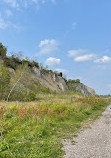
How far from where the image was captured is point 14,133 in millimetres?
5480

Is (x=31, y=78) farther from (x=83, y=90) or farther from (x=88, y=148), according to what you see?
(x=83, y=90)

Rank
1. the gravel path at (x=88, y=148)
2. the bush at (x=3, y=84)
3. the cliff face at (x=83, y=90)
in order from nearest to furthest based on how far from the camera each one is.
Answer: the gravel path at (x=88, y=148) < the bush at (x=3, y=84) < the cliff face at (x=83, y=90)

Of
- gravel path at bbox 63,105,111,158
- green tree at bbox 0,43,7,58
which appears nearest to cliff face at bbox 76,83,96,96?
green tree at bbox 0,43,7,58

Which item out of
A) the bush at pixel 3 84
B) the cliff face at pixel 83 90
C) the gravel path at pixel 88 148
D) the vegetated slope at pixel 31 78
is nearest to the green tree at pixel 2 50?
the vegetated slope at pixel 31 78

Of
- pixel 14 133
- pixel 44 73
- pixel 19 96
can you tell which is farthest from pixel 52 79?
pixel 14 133

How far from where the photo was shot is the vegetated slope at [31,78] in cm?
2156

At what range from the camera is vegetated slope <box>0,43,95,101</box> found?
21562 mm

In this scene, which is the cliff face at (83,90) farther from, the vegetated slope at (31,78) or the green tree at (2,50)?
the green tree at (2,50)

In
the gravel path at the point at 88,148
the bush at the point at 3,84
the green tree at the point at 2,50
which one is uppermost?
the green tree at the point at 2,50

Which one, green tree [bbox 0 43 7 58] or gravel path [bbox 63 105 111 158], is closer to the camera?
gravel path [bbox 63 105 111 158]

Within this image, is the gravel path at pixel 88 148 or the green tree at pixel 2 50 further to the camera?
the green tree at pixel 2 50

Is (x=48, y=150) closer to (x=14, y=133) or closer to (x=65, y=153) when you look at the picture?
(x=65, y=153)

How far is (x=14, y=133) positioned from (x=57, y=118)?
12.3ft

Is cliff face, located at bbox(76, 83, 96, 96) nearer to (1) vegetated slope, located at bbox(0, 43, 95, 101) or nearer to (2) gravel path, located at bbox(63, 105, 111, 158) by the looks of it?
(1) vegetated slope, located at bbox(0, 43, 95, 101)
